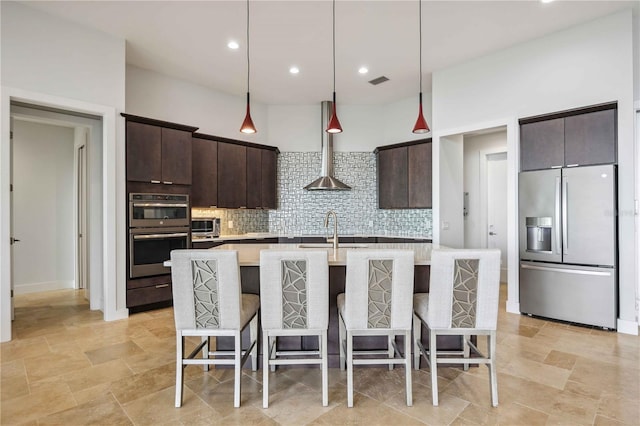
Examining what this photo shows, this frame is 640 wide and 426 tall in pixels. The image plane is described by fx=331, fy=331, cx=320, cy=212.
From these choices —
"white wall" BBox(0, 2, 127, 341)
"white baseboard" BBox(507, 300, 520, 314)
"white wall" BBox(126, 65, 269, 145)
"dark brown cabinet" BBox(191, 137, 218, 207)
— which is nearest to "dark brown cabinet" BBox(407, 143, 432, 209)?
"white baseboard" BBox(507, 300, 520, 314)

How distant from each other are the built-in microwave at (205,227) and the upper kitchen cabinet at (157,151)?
0.86 m

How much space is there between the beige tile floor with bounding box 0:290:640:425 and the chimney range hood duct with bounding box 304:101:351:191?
11.1 feet

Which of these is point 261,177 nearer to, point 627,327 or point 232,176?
point 232,176

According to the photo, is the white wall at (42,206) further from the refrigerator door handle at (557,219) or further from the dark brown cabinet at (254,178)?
the refrigerator door handle at (557,219)

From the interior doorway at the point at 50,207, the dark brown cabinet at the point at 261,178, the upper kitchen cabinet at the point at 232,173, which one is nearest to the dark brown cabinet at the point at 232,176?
the upper kitchen cabinet at the point at 232,173

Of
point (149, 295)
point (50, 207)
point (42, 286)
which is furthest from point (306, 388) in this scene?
point (50, 207)

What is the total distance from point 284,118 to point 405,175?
8.41 ft

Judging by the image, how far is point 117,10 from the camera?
340 cm

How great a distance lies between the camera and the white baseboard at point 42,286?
16.5 ft

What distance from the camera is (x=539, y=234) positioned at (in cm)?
396

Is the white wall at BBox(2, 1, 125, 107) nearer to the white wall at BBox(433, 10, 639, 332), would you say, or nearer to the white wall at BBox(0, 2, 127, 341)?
the white wall at BBox(0, 2, 127, 341)

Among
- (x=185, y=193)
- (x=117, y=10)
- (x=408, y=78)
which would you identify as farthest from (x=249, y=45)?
(x=408, y=78)

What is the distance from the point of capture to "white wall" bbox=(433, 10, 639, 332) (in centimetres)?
344

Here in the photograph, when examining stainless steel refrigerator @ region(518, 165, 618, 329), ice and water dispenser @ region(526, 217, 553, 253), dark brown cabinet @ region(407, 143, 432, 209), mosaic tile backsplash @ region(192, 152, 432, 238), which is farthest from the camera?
mosaic tile backsplash @ region(192, 152, 432, 238)
